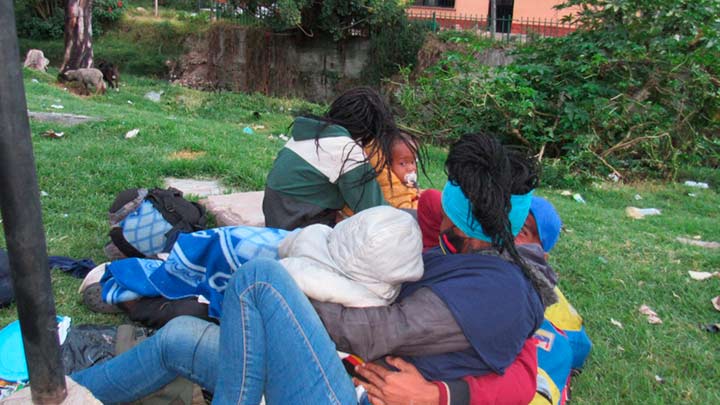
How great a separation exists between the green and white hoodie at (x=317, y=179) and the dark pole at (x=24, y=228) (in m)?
1.79

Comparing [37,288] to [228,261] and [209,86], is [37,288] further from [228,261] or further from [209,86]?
[209,86]

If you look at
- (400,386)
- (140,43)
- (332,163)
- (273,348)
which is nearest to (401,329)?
(400,386)

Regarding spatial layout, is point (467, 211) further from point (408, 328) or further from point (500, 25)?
point (500, 25)

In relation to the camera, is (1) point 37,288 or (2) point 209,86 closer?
(1) point 37,288

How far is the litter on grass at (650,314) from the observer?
354 cm

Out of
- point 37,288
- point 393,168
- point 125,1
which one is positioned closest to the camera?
point 37,288

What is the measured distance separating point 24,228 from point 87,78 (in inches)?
485

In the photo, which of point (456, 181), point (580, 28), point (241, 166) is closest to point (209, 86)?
point (580, 28)

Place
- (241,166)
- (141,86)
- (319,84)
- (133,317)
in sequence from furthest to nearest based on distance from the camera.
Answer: (319,84)
(141,86)
(241,166)
(133,317)

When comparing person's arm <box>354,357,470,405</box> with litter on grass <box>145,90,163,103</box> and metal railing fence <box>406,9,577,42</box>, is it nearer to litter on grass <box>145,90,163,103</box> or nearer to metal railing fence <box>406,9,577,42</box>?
litter on grass <box>145,90,163,103</box>

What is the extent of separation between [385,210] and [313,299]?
1.16ft

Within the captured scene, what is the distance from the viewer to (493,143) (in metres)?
2.03

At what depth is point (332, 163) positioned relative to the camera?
3092 millimetres

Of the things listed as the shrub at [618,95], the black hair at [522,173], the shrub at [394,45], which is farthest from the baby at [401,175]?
the shrub at [394,45]
